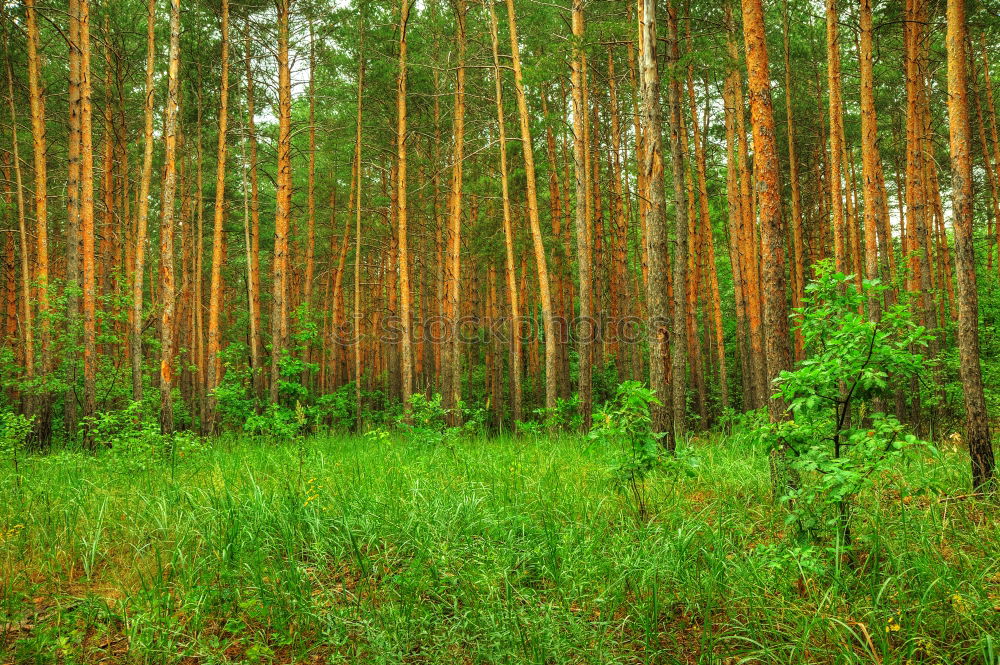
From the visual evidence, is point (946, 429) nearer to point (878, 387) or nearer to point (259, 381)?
point (878, 387)

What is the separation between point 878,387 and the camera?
126 inches

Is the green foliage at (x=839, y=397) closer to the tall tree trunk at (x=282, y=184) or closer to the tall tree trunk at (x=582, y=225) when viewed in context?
the tall tree trunk at (x=582, y=225)

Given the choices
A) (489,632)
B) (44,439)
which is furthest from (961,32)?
(44,439)

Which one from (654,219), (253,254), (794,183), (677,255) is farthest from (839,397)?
(253,254)

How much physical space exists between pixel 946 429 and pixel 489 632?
35.2ft

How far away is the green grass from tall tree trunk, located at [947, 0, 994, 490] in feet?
1.53

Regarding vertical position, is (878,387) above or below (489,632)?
above

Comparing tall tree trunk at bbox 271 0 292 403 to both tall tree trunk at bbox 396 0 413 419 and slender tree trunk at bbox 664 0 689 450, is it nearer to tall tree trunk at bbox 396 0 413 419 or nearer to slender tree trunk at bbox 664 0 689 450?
tall tree trunk at bbox 396 0 413 419

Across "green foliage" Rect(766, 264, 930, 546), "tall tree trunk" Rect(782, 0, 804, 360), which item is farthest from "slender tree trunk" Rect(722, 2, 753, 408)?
"green foliage" Rect(766, 264, 930, 546)
